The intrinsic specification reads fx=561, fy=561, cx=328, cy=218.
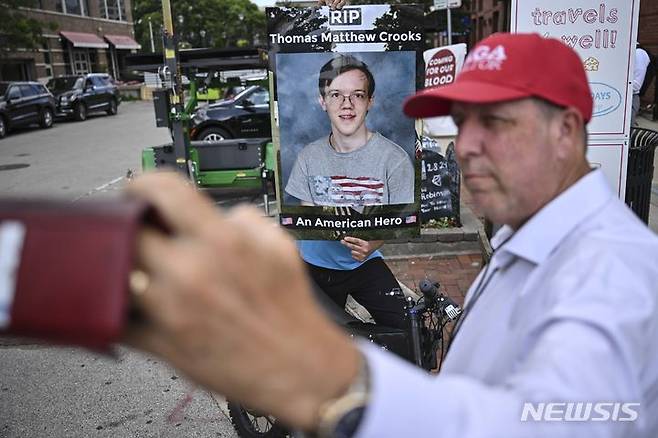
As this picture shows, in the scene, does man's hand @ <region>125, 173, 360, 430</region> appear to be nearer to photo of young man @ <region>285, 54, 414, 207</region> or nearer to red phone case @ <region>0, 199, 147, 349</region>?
red phone case @ <region>0, 199, 147, 349</region>

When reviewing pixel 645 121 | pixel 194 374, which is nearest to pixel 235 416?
pixel 194 374

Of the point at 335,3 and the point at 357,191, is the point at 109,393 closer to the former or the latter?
the point at 357,191

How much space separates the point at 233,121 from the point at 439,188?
7.37 meters

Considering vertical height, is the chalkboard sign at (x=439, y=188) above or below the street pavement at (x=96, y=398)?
above

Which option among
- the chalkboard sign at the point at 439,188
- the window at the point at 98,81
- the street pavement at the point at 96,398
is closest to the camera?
the street pavement at the point at 96,398

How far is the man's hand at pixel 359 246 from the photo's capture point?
10.2 feet

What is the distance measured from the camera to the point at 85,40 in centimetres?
3828

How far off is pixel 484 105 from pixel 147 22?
181 feet

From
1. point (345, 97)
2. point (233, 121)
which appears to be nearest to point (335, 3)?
point (345, 97)

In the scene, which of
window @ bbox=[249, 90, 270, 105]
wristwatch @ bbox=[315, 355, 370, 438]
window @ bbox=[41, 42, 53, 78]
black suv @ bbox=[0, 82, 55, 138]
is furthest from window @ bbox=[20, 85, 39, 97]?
wristwatch @ bbox=[315, 355, 370, 438]

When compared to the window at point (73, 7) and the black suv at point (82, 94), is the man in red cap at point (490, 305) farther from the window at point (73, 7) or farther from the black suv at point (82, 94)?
the window at point (73, 7)

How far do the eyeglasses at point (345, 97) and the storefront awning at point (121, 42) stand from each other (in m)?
43.4

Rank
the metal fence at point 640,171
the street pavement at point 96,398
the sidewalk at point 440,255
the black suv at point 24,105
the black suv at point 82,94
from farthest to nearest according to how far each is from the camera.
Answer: the black suv at point 82,94
the black suv at point 24,105
the sidewalk at point 440,255
the metal fence at point 640,171
the street pavement at point 96,398

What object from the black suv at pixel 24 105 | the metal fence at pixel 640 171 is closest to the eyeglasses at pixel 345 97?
the metal fence at pixel 640 171
